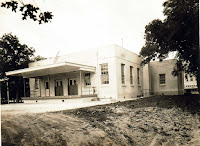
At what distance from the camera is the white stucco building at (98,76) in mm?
12930

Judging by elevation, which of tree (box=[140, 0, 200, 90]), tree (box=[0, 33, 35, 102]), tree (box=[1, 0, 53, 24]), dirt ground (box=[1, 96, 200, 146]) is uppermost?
tree (box=[140, 0, 200, 90])

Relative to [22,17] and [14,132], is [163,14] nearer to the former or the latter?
[22,17]

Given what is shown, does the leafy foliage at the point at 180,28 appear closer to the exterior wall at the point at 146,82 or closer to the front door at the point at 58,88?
the exterior wall at the point at 146,82

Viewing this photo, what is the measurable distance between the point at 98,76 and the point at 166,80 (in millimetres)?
9293

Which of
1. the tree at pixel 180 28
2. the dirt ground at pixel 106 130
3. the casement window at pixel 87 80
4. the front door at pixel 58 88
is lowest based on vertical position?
the dirt ground at pixel 106 130

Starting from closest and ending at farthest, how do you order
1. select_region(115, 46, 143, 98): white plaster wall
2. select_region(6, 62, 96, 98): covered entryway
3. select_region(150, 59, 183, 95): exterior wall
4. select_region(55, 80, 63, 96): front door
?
select_region(115, 46, 143, 98): white plaster wall
select_region(6, 62, 96, 98): covered entryway
select_region(55, 80, 63, 96): front door
select_region(150, 59, 183, 95): exterior wall

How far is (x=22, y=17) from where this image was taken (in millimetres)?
4043

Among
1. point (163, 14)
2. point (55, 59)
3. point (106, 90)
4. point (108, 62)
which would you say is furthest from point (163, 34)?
point (55, 59)

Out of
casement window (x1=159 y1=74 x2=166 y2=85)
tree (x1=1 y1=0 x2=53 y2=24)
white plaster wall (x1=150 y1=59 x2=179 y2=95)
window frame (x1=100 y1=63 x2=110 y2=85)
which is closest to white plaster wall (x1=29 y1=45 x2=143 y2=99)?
window frame (x1=100 y1=63 x2=110 y2=85)

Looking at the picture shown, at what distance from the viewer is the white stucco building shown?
42.4 ft

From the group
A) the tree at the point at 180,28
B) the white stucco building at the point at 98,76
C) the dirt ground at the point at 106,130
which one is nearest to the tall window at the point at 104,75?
the white stucco building at the point at 98,76

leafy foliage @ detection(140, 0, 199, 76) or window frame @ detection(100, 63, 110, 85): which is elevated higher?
leafy foliage @ detection(140, 0, 199, 76)

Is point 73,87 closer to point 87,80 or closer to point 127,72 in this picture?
point 87,80

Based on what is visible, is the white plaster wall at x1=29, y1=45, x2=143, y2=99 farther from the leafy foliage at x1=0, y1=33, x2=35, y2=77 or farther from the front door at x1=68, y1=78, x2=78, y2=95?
the leafy foliage at x1=0, y1=33, x2=35, y2=77
